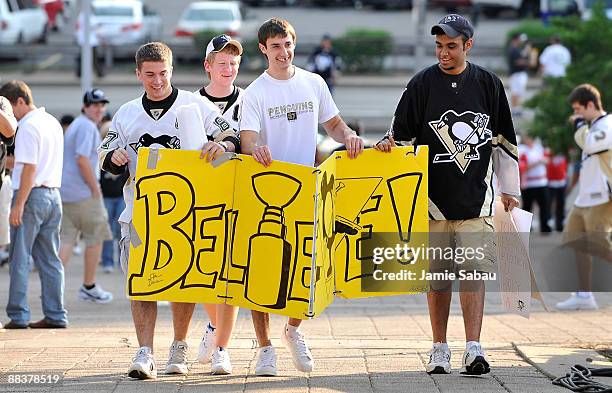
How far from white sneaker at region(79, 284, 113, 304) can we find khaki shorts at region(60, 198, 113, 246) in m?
0.47

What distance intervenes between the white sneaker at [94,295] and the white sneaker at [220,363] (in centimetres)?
557

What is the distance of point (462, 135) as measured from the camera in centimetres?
826

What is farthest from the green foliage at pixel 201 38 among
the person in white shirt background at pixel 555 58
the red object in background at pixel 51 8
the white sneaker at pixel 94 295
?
the white sneaker at pixel 94 295

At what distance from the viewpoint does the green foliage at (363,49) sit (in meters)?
37.0

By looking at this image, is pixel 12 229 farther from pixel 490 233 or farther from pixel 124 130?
pixel 490 233

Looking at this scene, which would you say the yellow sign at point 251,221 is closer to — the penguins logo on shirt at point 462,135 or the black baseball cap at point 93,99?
the penguins logo on shirt at point 462,135

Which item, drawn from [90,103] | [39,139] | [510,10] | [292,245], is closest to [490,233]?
[292,245]

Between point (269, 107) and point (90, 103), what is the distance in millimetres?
6242

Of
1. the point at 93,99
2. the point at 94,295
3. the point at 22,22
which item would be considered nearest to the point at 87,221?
the point at 94,295

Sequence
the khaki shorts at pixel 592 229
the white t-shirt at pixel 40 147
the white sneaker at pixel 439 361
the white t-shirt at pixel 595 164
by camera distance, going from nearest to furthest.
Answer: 1. the white sneaker at pixel 439 361
2. the white t-shirt at pixel 40 147
3. the white t-shirt at pixel 595 164
4. the khaki shorts at pixel 592 229

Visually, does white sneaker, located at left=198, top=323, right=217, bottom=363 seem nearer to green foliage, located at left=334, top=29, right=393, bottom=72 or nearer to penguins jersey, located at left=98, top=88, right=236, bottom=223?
penguins jersey, located at left=98, top=88, right=236, bottom=223

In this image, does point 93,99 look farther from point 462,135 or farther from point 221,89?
point 462,135

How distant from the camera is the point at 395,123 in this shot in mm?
8508

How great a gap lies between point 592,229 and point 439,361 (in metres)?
5.47
